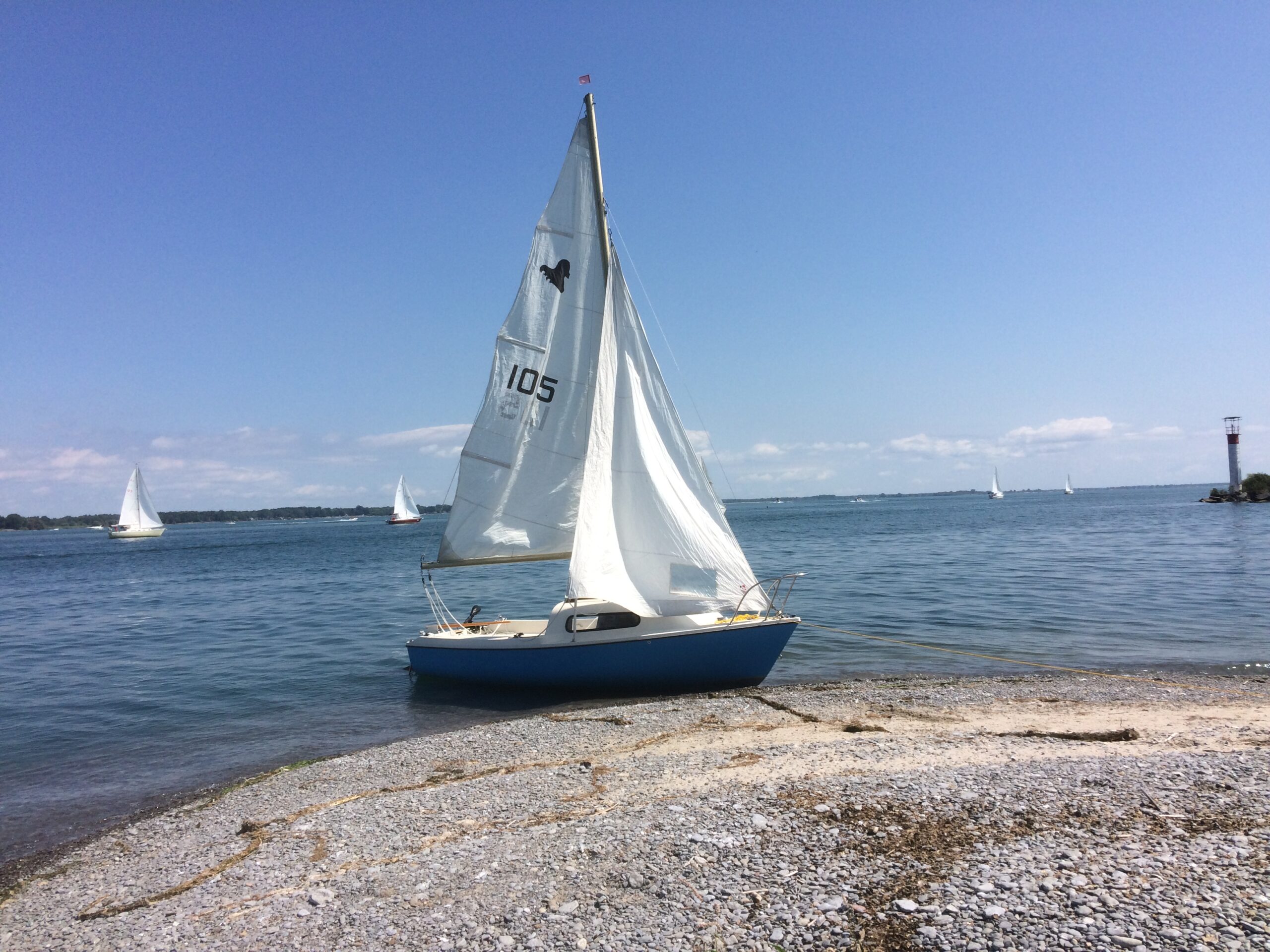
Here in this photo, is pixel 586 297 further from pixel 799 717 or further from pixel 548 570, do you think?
pixel 548 570

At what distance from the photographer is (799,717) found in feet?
40.4

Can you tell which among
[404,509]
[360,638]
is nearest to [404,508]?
[404,509]

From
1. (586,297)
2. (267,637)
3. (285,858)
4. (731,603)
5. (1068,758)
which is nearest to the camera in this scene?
(285,858)

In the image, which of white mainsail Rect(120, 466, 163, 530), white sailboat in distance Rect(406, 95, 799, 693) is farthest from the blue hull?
white mainsail Rect(120, 466, 163, 530)

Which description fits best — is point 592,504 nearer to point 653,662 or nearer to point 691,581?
point 691,581

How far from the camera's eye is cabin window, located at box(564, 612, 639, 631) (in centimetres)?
1442

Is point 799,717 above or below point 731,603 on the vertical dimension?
below

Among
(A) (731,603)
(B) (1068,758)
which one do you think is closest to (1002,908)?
(B) (1068,758)

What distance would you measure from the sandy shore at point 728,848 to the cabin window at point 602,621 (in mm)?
2944

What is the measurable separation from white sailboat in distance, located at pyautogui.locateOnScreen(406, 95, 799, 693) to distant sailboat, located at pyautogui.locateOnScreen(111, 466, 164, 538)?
364 ft

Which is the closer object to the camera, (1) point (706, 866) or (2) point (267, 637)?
(1) point (706, 866)

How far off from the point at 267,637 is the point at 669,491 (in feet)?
59.7

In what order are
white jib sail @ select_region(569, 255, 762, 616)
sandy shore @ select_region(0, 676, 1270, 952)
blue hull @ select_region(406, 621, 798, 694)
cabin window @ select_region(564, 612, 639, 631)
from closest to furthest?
sandy shore @ select_region(0, 676, 1270, 952) → white jib sail @ select_region(569, 255, 762, 616) → blue hull @ select_region(406, 621, 798, 694) → cabin window @ select_region(564, 612, 639, 631)

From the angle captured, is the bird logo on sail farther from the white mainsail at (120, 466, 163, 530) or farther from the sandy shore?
the white mainsail at (120, 466, 163, 530)
